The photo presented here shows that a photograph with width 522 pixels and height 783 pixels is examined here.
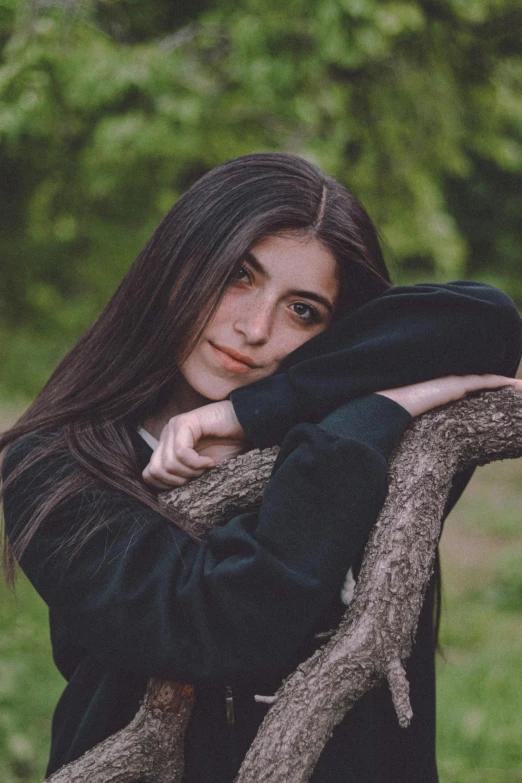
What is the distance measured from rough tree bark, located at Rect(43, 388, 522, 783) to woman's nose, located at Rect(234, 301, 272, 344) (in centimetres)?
26

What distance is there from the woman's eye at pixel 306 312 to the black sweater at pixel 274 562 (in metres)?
0.09

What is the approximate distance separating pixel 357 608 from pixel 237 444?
467mm

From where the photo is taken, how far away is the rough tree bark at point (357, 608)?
1425 mm

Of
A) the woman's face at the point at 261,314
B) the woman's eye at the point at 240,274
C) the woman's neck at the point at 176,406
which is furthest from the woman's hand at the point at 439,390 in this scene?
the woman's neck at the point at 176,406

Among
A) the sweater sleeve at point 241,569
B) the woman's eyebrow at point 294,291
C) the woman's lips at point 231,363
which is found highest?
the woman's eyebrow at point 294,291

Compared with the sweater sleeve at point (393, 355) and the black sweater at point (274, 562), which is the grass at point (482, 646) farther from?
the sweater sleeve at point (393, 355)

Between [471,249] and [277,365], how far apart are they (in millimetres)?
15431

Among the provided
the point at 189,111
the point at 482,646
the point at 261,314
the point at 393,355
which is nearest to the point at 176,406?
the point at 261,314

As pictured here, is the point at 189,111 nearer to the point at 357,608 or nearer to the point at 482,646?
the point at 357,608

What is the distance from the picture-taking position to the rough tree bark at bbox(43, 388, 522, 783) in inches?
56.1

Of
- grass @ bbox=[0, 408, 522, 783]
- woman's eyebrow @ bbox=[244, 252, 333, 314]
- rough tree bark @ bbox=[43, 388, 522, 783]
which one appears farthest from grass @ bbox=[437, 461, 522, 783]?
woman's eyebrow @ bbox=[244, 252, 333, 314]

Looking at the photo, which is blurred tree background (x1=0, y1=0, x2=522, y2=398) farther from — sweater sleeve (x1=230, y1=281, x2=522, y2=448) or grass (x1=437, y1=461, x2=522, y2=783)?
grass (x1=437, y1=461, x2=522, y2=783)

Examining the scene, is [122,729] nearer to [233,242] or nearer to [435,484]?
[435,484]

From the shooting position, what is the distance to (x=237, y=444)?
1780 millimetres
